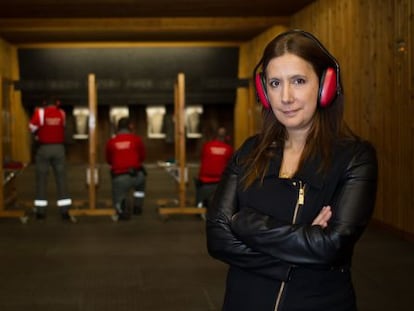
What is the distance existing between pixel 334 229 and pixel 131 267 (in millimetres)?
5016

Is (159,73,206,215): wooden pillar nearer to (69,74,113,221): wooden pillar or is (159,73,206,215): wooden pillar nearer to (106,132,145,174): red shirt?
(106,132,145,174): red shirt

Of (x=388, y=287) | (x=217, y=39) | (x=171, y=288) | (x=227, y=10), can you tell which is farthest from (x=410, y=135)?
(x=217, y=39)

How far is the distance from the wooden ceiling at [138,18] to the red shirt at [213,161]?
2.44 m

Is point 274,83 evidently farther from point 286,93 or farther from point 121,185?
point 121,185

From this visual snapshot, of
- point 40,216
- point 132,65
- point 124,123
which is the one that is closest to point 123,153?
point 124,123

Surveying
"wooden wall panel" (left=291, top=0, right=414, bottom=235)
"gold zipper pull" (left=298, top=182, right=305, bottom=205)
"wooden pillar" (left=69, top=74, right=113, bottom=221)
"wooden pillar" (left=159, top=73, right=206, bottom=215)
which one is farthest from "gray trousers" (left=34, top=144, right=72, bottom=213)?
"gold zipper pull" (left=298, top=182, right=305, bottom=205)

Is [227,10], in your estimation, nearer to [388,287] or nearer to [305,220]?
[388,287]

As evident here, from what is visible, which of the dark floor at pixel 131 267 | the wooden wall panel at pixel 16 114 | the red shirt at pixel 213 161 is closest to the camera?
the dark floor at pixel 131 267

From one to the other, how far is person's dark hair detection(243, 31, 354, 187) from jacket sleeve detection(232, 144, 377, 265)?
0.27 feet

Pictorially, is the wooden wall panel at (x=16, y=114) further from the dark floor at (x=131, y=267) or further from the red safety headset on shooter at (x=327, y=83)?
the red safety headset on shooter at (x=327, y=83)

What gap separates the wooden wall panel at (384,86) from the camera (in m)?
7.80

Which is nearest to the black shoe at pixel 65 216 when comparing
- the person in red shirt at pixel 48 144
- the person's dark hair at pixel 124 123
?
the person in red shirt at pixel 48 144

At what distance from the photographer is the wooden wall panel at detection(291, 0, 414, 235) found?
7.80 meters

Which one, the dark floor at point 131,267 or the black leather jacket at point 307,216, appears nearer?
the black leather jacket at point 307,216
